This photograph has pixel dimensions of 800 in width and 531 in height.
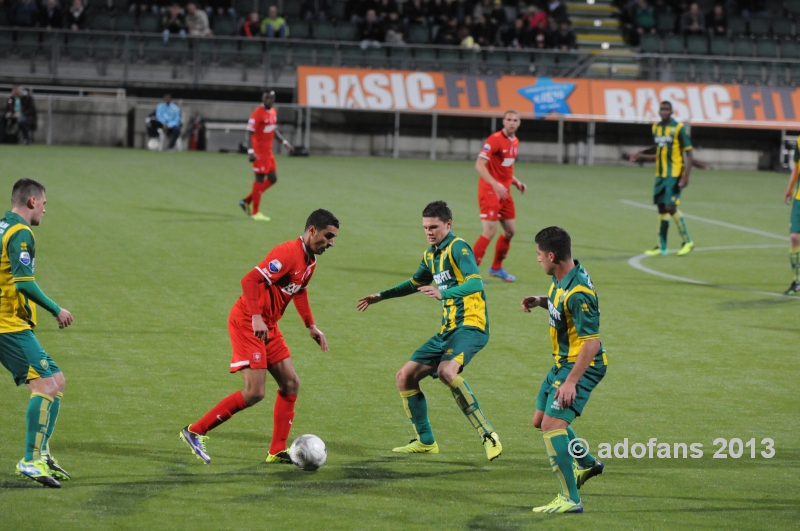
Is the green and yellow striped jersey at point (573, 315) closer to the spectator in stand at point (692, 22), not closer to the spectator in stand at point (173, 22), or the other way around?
the spectator in stand at point (173, 22)

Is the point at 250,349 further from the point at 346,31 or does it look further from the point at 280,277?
the point at 346,31

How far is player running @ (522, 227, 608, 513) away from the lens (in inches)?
228

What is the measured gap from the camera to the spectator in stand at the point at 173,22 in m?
33.3

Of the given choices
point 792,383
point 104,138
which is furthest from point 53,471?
point 104,138

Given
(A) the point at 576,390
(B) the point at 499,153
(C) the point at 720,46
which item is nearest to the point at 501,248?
(B) the point at 499,153

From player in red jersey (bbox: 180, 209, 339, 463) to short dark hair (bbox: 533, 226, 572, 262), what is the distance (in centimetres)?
132

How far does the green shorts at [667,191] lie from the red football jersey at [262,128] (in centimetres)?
699

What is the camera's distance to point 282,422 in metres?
6.80

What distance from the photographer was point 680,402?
8594 millimetres

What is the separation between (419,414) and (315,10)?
1213 inches

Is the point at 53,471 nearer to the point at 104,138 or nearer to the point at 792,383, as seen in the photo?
the point at 792,383

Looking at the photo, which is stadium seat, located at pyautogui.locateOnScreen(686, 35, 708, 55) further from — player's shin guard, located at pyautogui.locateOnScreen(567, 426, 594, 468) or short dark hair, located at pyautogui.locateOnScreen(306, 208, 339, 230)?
player's shin guard, located at pyautogui.locateOnScreen(567, 426, 594, 468)

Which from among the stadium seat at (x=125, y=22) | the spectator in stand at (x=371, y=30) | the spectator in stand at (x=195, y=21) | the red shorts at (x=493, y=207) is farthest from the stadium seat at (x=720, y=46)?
the red shorts at (x=493, y=207)

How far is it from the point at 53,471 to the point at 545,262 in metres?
3.13
